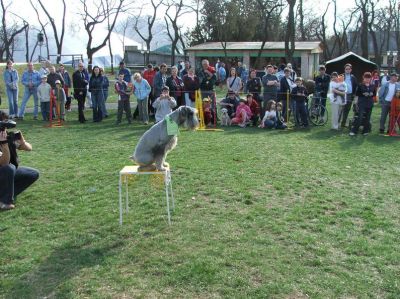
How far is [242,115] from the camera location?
1497cm

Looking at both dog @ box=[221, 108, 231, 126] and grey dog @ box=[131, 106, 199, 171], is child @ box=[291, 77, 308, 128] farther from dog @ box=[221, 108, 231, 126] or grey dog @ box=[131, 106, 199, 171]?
grey dog @ box=[131, 106, 199, 171]

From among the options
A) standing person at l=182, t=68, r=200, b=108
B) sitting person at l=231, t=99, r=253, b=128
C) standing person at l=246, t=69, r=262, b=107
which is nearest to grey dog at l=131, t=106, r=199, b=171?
sitting person at l=231, t=99, r=253, b=128

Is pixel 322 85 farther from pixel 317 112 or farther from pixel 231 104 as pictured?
pixel 231 104

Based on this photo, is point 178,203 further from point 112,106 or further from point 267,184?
point 112,106

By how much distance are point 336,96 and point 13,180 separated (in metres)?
10.4

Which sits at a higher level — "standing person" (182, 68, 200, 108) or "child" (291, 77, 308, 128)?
"standing person" (182, 68, 200, 108)

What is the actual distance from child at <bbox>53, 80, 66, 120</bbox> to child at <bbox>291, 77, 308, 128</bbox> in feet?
25.1

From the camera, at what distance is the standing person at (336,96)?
14203mm

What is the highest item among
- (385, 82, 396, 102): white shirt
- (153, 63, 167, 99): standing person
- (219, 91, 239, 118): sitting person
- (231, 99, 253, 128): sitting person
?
(153, 63, 167, 99): standing person

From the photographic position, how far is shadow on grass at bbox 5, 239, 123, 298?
169 inches

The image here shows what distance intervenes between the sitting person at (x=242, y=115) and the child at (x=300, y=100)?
1.49 m

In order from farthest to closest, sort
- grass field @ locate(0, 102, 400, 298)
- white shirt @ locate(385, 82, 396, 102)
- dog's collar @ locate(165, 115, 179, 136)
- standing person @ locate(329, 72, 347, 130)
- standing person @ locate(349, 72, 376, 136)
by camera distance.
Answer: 1. standing person @ locate(329, 72, 347, 130)
2. white shirt @ locate(385, 82, 396, 102)
3. standing person @ locate(349, 72, 376, 136)
4. dog's collar @ locate(165, 115, 179, 136)
5. grass field @ locate(0, 102, 400, 298)

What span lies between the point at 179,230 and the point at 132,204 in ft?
4.20

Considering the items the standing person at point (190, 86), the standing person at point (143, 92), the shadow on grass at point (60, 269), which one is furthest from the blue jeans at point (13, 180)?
the standing person at point (190, 86)
